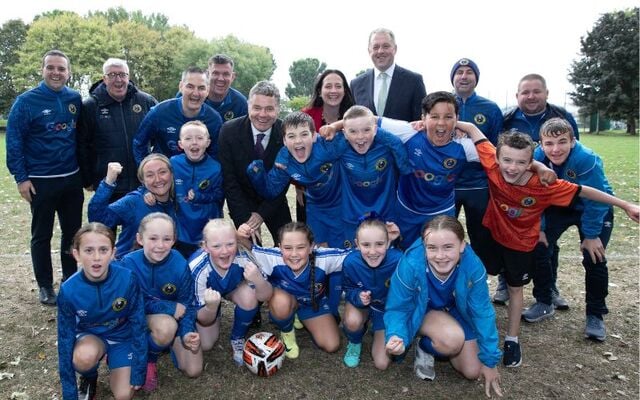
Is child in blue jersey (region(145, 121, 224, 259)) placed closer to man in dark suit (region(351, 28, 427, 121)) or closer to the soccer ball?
the soccer ball

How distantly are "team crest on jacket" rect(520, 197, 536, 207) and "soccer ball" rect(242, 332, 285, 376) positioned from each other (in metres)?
2.46

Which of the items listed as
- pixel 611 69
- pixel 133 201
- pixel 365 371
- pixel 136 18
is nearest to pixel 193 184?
pixel 133 201

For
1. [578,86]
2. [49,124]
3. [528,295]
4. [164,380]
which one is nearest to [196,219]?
[164,380]

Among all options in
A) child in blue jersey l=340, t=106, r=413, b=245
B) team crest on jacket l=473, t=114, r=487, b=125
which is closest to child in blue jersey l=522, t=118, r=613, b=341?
team crest on jacket l=473, t=114, r=487, b=125

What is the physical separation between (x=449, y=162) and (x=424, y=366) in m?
1.85

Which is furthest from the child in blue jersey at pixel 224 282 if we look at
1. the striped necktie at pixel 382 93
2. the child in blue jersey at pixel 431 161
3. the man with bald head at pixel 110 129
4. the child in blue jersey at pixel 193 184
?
the striped necktie at pixel 382 93

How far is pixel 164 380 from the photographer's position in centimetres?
389

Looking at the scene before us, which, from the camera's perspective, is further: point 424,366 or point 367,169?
point 367,169

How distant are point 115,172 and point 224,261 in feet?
4.38

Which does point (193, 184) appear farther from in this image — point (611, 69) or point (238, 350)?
point (611, 69)

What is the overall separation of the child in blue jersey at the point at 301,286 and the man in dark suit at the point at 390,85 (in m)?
2.16

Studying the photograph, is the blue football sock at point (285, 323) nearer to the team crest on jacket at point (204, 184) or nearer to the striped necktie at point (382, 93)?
the team crest on jacket at point (204, 184)

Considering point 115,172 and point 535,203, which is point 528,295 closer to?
point 535,203

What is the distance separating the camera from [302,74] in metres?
104
